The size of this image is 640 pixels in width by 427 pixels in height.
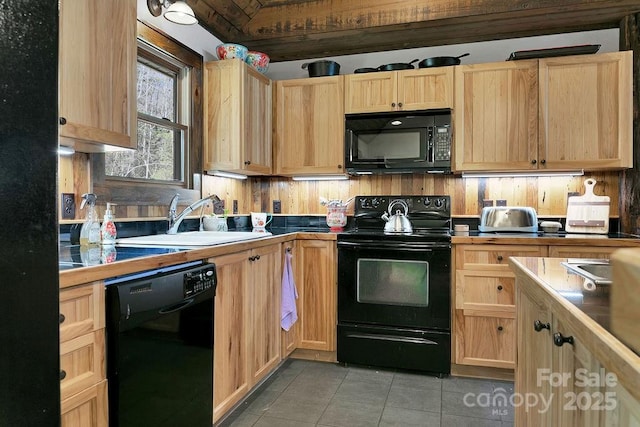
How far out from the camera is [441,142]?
2959 mm

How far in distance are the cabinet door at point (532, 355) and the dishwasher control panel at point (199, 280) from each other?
1236 mm

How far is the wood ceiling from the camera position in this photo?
2.79 meters

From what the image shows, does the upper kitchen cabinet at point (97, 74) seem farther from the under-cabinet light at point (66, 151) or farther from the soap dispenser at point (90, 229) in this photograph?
the soap dispenser at point (90, 229)

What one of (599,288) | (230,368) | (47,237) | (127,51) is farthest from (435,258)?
(47,237)

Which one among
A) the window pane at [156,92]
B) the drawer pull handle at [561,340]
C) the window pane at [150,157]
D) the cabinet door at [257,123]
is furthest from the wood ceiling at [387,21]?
the drawer pull handle at [561,340]

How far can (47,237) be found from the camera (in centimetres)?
53

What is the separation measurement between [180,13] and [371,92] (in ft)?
4.88

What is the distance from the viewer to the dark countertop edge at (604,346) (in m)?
0.55

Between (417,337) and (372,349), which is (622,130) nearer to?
(417,337)

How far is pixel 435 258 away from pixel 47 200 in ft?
7.98

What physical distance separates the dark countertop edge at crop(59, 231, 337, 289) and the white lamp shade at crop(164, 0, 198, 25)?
1.19 metres

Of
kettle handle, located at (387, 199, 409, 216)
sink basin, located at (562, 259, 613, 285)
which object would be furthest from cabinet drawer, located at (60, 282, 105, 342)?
kettle handle, located at (387, 199, 409, 216)

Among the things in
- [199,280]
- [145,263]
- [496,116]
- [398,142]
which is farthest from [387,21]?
[145,263]

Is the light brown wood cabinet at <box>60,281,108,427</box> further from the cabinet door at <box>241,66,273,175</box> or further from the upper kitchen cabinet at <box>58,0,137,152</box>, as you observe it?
the cabinet door at <box>241,66,273,175</box>
